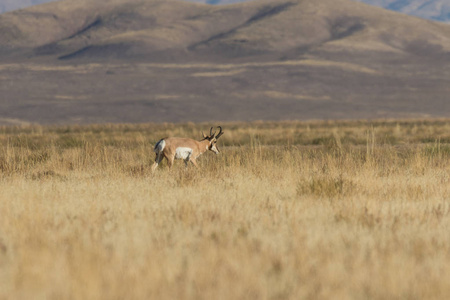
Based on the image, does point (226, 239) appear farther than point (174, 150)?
No

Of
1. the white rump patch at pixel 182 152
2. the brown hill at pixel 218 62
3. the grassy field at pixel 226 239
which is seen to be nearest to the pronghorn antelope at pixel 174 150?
the white rump patch at pixel 182 152

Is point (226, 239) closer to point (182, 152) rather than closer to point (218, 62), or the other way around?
point (182, 152)

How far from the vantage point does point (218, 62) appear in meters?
129

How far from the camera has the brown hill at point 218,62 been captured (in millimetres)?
88875

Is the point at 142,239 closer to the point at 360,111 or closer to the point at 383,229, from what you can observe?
the point at 383,229

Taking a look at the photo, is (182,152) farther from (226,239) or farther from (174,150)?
(226,239)

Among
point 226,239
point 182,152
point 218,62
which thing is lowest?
point 226,239

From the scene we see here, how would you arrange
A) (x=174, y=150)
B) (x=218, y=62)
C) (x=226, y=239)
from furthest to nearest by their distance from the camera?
(x=218, y=62) < (x=174, y=150) < (x=226, y=239)

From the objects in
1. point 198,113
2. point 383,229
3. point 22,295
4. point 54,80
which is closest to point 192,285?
point 22,295

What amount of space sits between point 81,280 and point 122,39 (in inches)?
5694

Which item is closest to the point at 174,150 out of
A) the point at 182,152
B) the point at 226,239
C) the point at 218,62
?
the point at 182,152

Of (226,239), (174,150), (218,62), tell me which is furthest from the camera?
(218,62)

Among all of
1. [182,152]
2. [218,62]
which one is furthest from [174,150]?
[218,62]

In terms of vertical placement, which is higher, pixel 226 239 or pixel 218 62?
pixel 218 62
